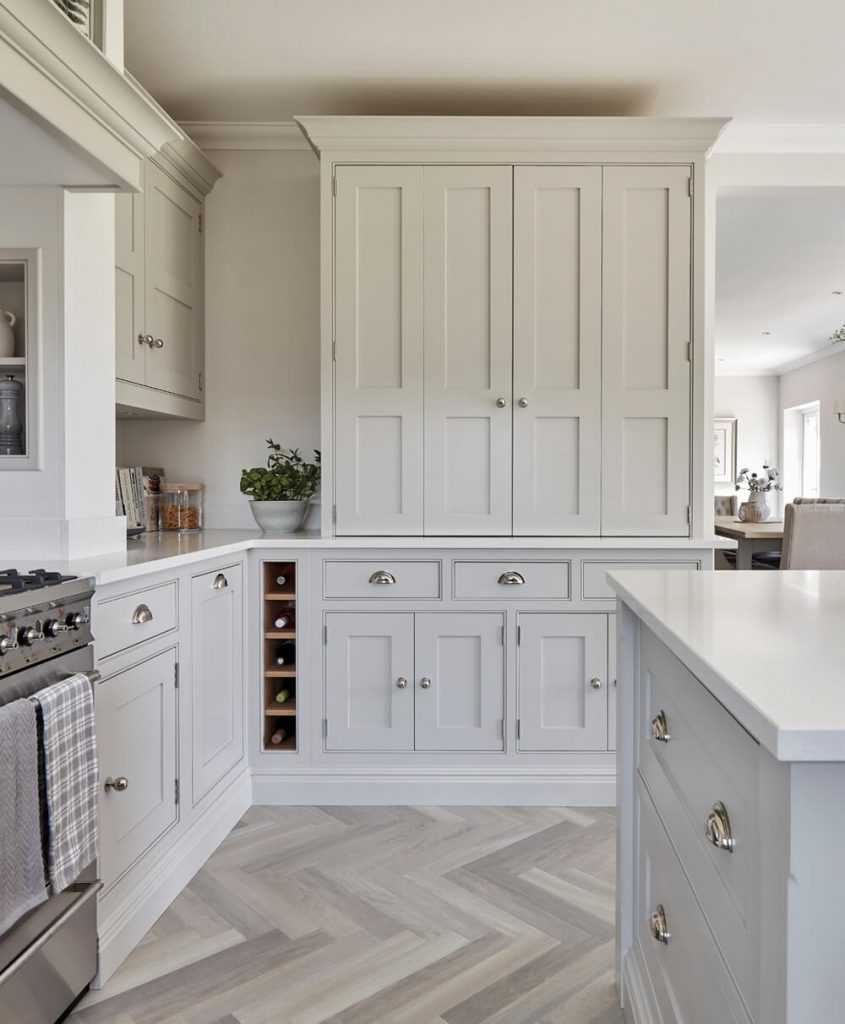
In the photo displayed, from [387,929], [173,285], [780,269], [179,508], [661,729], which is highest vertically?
[780,269]

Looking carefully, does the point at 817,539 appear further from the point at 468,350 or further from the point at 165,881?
the point at 165,881

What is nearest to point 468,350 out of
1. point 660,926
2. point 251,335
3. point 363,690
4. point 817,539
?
point 251,335

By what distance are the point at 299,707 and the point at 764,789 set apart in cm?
215

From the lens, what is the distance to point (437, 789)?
264 cm

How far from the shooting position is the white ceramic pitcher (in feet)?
6.23

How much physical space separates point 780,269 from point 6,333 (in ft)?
17.4

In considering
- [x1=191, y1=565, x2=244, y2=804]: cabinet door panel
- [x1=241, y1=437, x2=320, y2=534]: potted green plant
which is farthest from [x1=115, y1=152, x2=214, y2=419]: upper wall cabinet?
[x1=191, y1=565, x2=244, y2=804]: cabinet door panel

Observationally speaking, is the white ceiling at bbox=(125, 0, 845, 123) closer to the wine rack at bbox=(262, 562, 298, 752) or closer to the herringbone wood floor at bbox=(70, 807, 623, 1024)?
the wine rack at bbox=(262, 562, 298, 752)

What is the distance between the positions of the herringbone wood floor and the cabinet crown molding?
7.81 ft

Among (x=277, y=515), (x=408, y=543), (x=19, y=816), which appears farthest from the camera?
(x=277, y=515)

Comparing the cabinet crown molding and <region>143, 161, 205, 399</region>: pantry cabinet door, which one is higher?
the cabinet crown molding

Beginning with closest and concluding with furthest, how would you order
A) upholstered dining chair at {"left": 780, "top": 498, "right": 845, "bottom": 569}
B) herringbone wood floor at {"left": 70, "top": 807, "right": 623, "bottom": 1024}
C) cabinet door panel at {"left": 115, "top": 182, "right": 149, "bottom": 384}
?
herringbone wood floor at {"left": 70, "top": 807, "right": 623, "bottom": 1024} < cabinet door panel at {"left": 115, "top": 182, "right": 149, "bottom": 384} < upholstered dining chair at {"left": 780, "top": 498, "right": 845, "bottom": 569}

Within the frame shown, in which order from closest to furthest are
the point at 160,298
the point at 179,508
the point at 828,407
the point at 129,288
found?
the point at 129,288 → the point at 160,298 → the point at 179,508 → the point at 828,407

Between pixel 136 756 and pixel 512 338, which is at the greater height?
pixel 512 338
